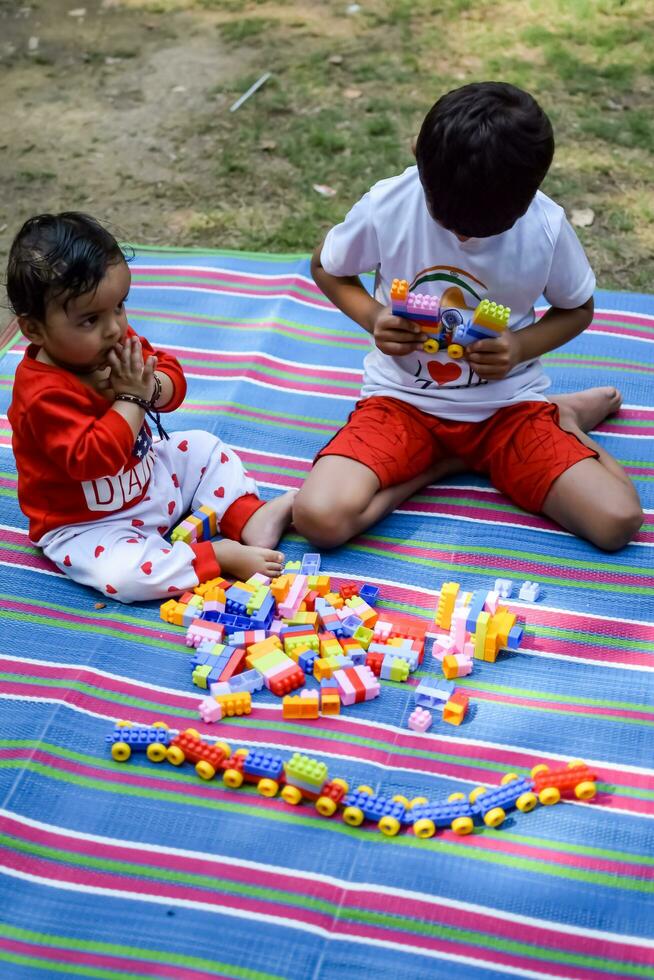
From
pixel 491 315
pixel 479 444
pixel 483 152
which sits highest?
pixel 483 152

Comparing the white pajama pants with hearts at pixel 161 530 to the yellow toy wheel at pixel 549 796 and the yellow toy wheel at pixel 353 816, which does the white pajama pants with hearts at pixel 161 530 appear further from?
the yellow toy wheel at pixel 549 796

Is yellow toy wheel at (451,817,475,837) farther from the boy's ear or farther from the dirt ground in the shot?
the dirt ground

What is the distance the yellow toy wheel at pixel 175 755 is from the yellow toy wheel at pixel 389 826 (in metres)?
0.44

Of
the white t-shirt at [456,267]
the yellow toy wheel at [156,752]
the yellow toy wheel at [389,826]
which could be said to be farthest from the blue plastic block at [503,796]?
the white t-shirt at [456,267]

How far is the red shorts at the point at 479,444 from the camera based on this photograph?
276cm

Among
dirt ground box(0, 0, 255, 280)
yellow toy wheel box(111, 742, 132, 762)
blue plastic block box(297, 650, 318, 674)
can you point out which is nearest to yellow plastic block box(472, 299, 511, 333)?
blue plastic block box(297, 650, 318, 674)

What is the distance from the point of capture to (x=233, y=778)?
219 cm

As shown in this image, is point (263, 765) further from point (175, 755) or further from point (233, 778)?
point (175, 755)

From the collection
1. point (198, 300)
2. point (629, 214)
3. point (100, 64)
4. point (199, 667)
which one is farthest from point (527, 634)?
point (100, 64)

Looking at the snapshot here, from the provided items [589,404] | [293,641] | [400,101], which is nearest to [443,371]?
[589,404]

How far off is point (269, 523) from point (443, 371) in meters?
0.59

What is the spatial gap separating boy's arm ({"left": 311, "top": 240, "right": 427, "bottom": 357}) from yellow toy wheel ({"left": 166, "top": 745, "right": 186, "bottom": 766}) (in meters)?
1.08

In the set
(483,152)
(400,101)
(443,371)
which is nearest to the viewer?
(483,152)

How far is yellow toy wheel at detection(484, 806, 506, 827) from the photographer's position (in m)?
2.09
